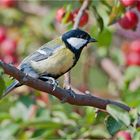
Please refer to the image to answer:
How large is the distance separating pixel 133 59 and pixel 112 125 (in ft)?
4.02

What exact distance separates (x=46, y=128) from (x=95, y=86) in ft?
4.68

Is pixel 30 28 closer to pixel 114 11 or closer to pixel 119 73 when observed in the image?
pixel 119 73

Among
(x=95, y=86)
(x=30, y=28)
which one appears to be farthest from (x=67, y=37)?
(x=95, y=86)

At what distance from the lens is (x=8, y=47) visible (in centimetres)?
363

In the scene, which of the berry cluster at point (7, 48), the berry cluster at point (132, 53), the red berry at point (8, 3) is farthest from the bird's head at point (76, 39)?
the red berry at point (8, 3)

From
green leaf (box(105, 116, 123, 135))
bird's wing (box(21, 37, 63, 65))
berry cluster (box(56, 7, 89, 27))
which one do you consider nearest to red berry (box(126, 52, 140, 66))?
berry cluster (box(56, 7, 89, 27))

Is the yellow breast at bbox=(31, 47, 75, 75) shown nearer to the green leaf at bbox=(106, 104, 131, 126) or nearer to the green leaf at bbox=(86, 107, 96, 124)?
the green leaf at bbox=(86, 107, 96, 124)

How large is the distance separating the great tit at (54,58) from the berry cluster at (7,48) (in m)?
0.95

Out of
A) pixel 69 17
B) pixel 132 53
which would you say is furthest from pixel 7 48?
pixel 69 17

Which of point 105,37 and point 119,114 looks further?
point 105,37

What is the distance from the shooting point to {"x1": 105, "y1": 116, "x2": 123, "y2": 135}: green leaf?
2.20 meters

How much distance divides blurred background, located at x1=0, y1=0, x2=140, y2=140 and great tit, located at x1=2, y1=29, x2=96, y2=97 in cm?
10

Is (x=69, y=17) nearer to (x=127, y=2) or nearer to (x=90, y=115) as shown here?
(x=127, y=2)

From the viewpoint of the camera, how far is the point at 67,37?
103 inches
